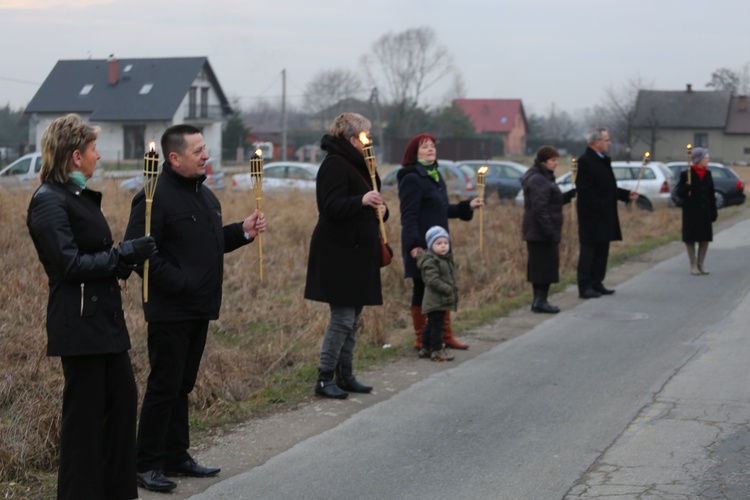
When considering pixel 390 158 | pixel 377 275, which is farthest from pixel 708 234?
pixel 390 158

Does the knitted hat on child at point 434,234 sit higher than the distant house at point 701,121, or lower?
lower

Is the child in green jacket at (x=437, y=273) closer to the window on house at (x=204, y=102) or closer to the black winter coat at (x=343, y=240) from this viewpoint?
the black winter coat at (x=343, y=240)

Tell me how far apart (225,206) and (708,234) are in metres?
9.78

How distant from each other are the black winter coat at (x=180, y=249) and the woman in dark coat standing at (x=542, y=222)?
6.48 m

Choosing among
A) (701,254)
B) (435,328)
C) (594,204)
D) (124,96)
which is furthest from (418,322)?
(124,96)

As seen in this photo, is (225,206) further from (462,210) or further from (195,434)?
(195,434)

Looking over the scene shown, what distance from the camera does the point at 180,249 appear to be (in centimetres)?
545

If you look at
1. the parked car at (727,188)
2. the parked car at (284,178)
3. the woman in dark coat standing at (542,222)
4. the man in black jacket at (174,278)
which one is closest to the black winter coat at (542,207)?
the woman in dark coat standing at (542,222)

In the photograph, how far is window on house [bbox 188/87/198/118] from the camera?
2525 inches

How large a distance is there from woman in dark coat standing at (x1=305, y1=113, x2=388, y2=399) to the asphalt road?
761 mm

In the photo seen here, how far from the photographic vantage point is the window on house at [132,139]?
58688 millimetres

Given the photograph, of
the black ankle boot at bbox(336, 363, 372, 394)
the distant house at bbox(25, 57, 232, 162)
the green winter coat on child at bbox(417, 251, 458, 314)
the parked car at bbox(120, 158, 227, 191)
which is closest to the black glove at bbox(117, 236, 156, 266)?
the black ankle boot at bbox(336, 363, 372, 394)

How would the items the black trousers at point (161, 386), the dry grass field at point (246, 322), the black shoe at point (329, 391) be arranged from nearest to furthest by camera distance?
the black trousers at point (161, 386) < the dry grass field at point (246, 322) < the black shoe at point (329, 391)

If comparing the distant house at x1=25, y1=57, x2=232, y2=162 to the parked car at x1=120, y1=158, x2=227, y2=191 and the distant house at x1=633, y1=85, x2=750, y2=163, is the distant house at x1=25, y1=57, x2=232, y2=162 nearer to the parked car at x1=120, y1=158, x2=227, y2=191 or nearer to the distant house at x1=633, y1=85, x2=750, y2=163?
the parked car at x1=120, y1=158, x2=227, y2=191
